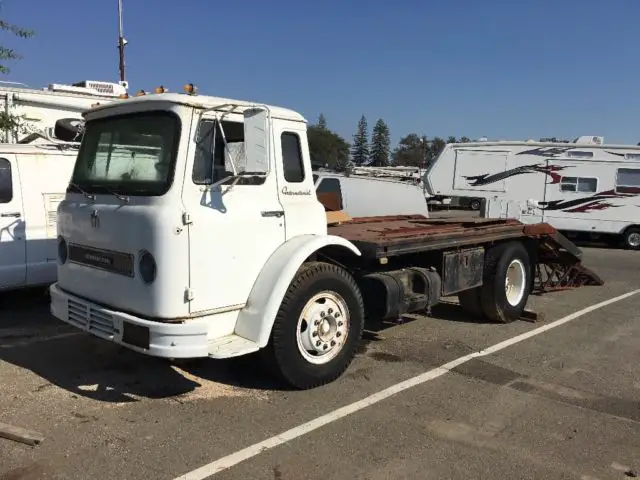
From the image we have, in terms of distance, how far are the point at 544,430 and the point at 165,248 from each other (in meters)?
3.14

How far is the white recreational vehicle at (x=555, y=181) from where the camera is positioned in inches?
735

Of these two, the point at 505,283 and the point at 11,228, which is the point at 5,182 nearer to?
the point at 11,228

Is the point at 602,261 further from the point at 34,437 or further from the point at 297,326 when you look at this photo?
the point at 34,437

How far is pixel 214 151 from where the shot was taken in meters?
4.73

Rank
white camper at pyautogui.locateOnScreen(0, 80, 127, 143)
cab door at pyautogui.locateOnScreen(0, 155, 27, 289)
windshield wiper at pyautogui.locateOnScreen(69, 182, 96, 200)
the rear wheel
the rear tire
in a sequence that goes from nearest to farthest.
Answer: windshield wiper at pyautogui.locateOnScreen(69, 182, 96, 200) → cab door at pyautogui.locateOnScreen(0, 155, 27, 289) → the rear tire → white camper at pyautogui.locateOnScreen(0, 80, 127, 143) → the rear wheel

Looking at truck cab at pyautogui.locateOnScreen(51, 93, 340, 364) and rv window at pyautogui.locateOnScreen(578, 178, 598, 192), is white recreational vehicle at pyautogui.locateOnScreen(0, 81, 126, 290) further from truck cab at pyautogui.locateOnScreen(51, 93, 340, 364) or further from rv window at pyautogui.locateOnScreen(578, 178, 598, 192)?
rv window at pyautogui.locateOnScreen(578, 178, 598, 192)

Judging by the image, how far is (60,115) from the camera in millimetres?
10617

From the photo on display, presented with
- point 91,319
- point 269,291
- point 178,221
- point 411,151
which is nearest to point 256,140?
point 178,221

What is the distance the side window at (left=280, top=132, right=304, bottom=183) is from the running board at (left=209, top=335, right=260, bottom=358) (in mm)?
1464

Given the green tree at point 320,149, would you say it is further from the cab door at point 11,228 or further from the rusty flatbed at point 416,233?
the cab door at point 11,228

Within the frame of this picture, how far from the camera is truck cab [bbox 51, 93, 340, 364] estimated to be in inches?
174

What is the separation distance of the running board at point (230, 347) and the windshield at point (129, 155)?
4.02ft

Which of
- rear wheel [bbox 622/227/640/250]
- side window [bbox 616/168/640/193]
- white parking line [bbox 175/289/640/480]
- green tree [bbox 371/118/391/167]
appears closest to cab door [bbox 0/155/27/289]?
white parking line [bbox 175/289/640/480]

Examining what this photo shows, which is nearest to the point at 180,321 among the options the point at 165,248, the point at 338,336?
the point at 165,248
